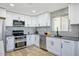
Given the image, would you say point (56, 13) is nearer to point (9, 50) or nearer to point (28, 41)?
point (28, 41)

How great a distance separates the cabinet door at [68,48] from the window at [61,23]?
1.01 m

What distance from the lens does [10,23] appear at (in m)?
3.94

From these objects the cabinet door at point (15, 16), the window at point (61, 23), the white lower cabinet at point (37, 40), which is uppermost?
the cabinet door at point (15, 16)

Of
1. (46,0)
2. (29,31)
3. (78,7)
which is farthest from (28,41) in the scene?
(46,0)

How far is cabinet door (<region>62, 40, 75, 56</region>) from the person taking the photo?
243 cm

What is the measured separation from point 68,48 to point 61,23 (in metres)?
1.56

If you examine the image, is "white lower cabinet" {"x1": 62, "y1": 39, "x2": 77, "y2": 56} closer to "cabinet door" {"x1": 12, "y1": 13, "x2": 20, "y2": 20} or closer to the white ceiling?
the white ceiling

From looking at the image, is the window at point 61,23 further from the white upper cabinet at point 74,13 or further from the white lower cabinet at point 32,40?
the white lower cabinet at point 32,40

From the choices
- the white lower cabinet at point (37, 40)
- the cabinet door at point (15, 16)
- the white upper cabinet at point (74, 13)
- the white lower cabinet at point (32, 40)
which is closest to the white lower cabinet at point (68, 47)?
the white upper cabinet at point (74, 13)

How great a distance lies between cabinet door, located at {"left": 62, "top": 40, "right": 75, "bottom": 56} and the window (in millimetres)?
1007

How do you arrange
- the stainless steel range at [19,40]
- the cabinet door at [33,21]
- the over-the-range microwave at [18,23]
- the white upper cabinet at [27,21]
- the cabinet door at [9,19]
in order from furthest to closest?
the cabinet door at [33,21], the white upper cabinet at [27,21], the over-the-range microwave at [18,23], the stainless steel range at [19,40], the cabinet door at [9,19]

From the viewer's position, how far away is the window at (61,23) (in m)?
3.55

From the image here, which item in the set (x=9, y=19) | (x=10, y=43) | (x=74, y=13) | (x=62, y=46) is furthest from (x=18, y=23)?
(x=74, y=13)

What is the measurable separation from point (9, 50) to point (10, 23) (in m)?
1.33
